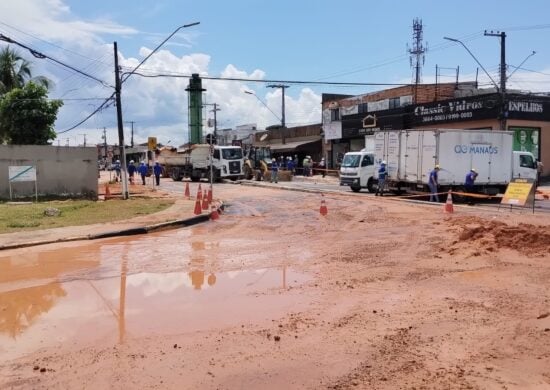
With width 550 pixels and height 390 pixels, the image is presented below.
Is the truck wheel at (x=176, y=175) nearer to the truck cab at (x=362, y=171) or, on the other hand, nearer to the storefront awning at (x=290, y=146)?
the storefront awning at (x=290, y=146)

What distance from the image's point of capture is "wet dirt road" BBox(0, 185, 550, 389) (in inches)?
204

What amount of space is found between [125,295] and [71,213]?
12.5 metres

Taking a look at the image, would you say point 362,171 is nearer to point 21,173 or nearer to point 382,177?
point 382,177

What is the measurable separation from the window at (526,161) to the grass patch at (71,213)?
Result: 627 inches

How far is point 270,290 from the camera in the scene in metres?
8.67

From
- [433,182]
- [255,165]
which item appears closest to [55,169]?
[433,182]

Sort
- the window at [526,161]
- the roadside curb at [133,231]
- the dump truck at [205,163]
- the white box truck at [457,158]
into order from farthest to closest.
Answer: the dump truck at [205,163] → the window at [526,161] → the white box truck at [457,158] → the roadside curb at [133,231]

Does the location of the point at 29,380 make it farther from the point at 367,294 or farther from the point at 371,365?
the point at 367,294

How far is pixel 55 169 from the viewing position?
26.3 m

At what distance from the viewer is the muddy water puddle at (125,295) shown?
22.0 ft

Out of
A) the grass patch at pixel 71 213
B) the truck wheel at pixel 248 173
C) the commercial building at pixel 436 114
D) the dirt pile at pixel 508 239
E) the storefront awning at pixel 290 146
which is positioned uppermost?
the commercial building at pixel 436 114

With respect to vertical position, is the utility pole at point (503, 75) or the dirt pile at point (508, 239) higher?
the utility pole at point (503, 75)

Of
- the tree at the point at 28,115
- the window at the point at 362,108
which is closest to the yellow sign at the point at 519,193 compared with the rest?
the tree at the point at 28,115

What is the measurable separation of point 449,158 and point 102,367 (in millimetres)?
21256
